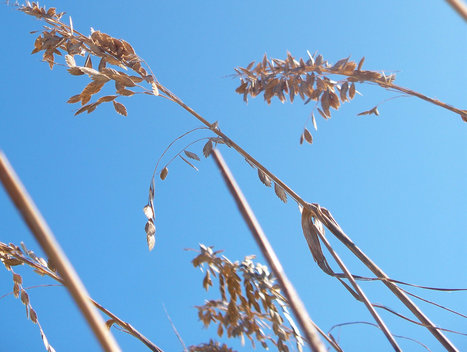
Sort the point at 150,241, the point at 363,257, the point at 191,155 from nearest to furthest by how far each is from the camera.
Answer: the point at 363,257 < the point at 150,241 < the point at 191,155

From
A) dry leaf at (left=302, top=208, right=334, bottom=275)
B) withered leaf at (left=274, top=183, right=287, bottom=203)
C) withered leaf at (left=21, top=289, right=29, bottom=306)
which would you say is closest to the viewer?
dry leaf at (left=302, top=208, right=334, bottom=275)

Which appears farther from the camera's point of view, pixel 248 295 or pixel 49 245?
pixel 248 295

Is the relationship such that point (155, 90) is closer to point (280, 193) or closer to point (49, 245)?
point (280, 193)

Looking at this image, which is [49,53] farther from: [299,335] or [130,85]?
[299,335]

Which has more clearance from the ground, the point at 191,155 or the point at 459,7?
the point at 191,155

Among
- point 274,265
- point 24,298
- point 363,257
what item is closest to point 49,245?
point 274,265

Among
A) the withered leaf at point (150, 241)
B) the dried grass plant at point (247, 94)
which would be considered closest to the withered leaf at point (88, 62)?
the dried grass plant at point (247, 94)

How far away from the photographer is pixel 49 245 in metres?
0.18

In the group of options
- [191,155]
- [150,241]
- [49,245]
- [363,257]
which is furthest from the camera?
[191,155]

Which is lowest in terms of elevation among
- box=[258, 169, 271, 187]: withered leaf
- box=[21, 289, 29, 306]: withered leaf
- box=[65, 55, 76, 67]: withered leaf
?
box=[258, 169, 271, 187]: withered leaf

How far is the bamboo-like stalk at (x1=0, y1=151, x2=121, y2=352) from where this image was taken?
0.18m

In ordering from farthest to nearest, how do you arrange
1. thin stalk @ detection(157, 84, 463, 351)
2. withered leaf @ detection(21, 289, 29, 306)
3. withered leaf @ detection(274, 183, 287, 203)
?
withered leaf @ detection(21, 289, 29, 306)
withered leaf @ detection(274, 183, 287, 203)
thin stalk @ detection(157, 84, 463, 351)

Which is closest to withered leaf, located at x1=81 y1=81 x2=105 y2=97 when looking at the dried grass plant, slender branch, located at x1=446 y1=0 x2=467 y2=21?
the dried grass plant

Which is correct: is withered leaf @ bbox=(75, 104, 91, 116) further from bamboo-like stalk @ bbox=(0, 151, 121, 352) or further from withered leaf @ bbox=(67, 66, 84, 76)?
bamboo-like stalk @ bbox=(0, 151, 121, 352)
